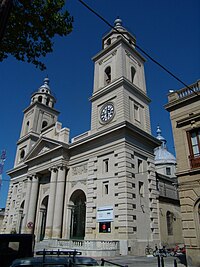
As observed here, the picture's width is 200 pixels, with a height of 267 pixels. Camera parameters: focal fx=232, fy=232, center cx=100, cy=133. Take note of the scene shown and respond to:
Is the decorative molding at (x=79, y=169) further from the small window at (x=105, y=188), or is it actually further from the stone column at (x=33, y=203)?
the stone column at (x=33, y=203)

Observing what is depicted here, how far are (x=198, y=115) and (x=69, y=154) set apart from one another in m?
17.3

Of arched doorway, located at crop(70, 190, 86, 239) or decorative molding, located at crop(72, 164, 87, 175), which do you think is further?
decorative molding, located at crop(72, 164, 87, 175)

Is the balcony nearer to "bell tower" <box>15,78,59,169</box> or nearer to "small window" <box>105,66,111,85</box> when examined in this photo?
"small window" <box>105,66,111,85</box>

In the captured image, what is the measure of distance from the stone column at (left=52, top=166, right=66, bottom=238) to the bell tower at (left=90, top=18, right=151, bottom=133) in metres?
6.35

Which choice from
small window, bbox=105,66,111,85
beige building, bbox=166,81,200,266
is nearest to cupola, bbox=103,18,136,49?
small window, bbox=105,66,111,85

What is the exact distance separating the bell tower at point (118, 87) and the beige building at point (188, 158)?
8.10 meters

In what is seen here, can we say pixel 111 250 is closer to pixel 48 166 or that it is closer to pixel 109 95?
pixel 48 166

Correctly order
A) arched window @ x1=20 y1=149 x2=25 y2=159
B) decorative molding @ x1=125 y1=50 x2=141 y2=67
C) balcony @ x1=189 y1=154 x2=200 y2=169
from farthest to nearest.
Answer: arched window @ x1=20 y1=149 x2=25 y2=159 < decorative molding @ x1=125 y1=50 x2=141 y2=67 < balcony @ x1=189 y1=154 x2=200 y2=169

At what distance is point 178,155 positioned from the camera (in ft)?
50.2

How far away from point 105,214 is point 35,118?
957 inches

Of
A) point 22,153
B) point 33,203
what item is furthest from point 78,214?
point 22,153

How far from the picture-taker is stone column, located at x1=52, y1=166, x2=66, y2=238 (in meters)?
24.5

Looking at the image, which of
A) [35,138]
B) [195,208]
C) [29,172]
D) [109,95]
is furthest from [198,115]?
[35,138]

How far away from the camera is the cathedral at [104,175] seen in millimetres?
20578
